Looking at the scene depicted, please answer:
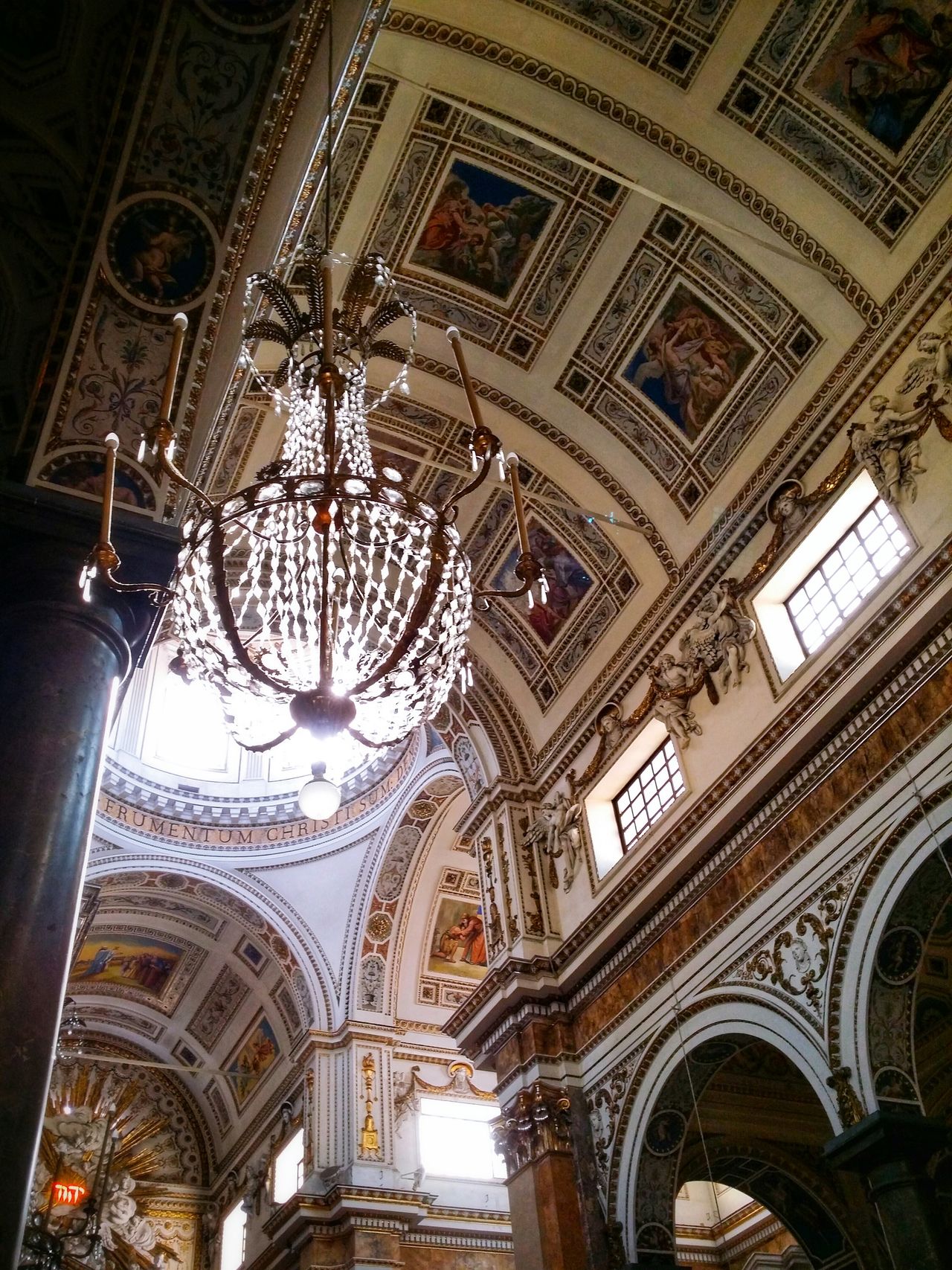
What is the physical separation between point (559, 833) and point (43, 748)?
8.39 metres

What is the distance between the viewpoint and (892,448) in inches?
328

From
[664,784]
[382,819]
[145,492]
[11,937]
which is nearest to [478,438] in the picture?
[145,492]

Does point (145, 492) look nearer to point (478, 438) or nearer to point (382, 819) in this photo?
point (478, 438)

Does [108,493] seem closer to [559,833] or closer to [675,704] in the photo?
[675,704]

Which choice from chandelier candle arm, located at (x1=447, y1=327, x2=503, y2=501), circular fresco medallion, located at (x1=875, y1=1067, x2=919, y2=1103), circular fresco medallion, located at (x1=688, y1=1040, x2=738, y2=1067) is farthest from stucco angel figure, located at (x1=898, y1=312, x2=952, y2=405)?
circular fresco medallion, located at (x1=688, y1=1040, x2=738, y2=1067)

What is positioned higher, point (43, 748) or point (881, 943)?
point (881, 943)

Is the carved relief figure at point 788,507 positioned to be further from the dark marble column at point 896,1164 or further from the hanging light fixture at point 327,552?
the dark marble column at point 896,1164

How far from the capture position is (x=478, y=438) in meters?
5.69

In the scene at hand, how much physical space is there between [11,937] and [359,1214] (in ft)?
40.3

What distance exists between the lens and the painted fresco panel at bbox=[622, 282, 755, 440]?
33.1ft

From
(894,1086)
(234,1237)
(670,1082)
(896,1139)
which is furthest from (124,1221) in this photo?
(896,1139)

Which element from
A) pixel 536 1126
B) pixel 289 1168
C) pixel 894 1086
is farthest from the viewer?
pixel 289 1168

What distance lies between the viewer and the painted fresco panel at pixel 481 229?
986cm

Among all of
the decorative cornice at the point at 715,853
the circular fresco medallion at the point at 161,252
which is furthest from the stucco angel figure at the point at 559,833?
the circular fresco medallion at the point at 161,252
